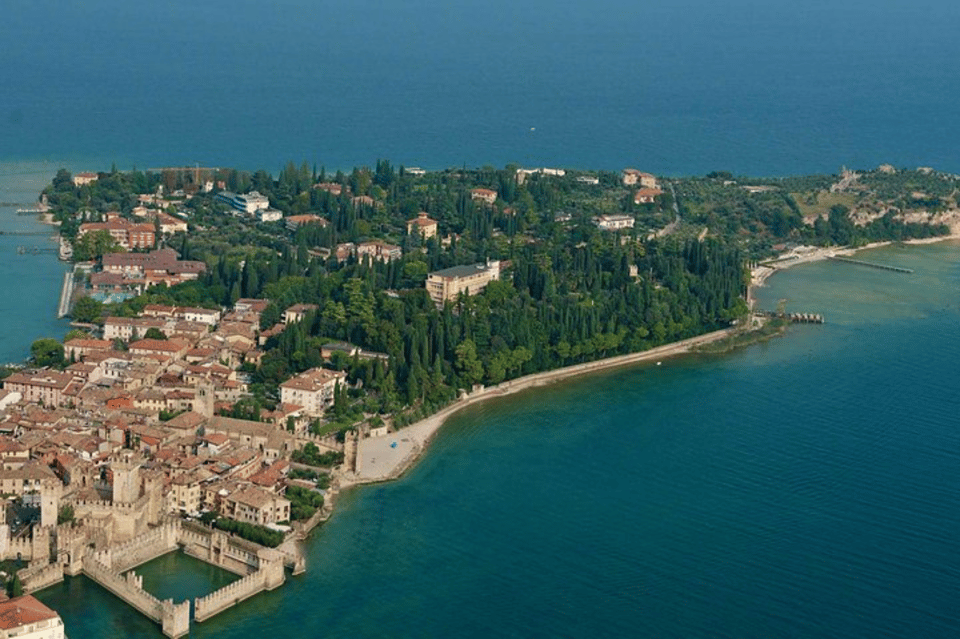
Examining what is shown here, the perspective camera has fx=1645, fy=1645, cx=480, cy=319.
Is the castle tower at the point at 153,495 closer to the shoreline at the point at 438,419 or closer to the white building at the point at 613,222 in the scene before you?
the shoreline at the point at 438,419

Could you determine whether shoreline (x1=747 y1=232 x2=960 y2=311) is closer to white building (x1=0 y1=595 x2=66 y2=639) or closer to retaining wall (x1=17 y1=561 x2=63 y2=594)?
retaining wall (x1=17 y1=561 x2=63 y2=594)

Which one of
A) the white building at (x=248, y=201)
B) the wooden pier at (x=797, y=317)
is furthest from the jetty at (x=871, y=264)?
the white building at (x=248, y=201)

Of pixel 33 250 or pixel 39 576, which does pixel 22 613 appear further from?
pixel 33 250

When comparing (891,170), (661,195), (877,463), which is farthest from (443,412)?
(891,170)

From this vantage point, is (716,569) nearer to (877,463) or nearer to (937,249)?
(877,463)

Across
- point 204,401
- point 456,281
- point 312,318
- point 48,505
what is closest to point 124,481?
point 48,505

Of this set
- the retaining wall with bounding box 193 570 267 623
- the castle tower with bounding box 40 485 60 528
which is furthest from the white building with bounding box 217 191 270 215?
the retaining wall with bounding box 193 570 267 623
